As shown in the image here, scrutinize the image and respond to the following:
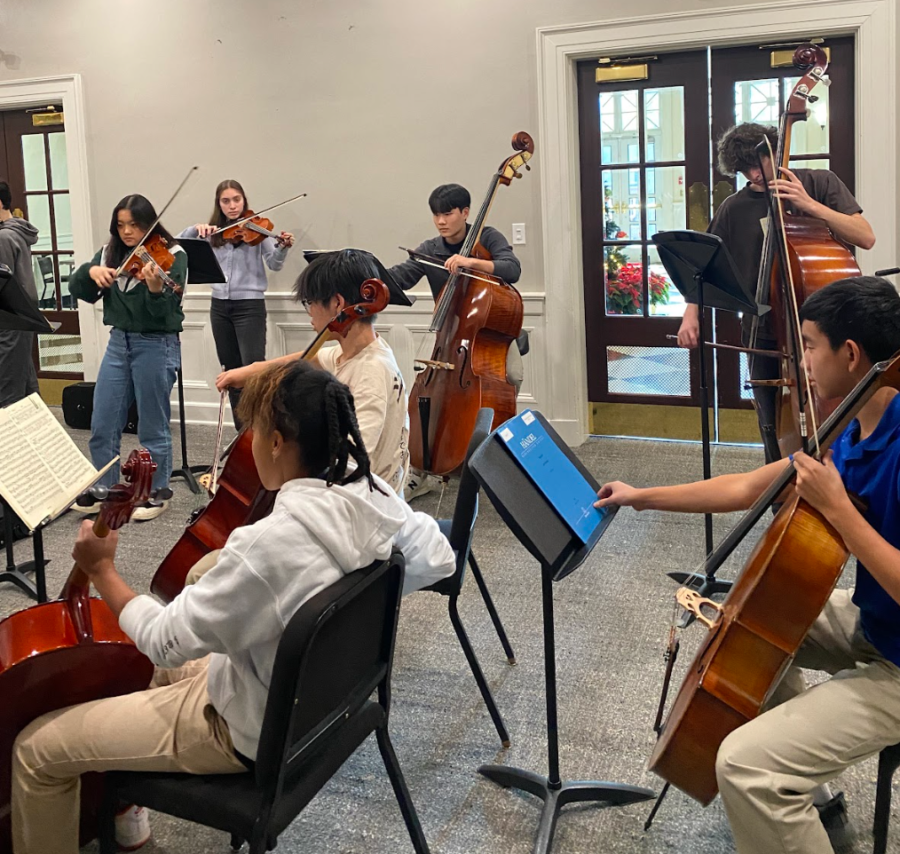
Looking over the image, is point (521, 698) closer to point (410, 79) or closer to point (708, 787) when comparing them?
point (708, 787)

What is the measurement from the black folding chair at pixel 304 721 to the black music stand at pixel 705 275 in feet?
4.55

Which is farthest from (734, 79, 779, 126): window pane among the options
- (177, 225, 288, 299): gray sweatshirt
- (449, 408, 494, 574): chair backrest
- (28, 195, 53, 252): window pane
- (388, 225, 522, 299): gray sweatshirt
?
(28, 195, 53, 252): window pane

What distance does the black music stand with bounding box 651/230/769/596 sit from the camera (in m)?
2.86

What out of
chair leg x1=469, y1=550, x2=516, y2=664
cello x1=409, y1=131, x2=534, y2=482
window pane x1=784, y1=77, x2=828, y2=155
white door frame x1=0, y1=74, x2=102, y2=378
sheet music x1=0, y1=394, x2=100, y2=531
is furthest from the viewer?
white door frame x1=0, y1=74, x2=102, y2=378

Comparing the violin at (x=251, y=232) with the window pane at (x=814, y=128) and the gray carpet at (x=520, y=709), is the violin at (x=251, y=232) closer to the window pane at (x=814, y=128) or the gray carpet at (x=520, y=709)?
the gray carpet at (x=520, y=709)

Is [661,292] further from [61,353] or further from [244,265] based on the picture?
[61,353]

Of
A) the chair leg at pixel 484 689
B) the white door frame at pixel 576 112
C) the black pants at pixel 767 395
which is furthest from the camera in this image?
the white door frame at pixel 576 112

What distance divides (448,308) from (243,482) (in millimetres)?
1517

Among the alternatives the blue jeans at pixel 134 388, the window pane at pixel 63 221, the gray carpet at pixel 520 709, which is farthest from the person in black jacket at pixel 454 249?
the window pane at pixel 63 221

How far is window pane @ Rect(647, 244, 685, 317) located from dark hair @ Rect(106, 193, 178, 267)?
2.36 meters

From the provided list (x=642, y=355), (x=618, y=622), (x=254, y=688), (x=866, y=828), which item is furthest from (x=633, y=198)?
(x=254, y=688)

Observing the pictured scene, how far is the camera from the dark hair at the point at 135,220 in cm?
392

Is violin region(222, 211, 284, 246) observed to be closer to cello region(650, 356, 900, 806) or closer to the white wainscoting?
the white wainscoting

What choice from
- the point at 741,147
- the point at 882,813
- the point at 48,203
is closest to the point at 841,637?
the point at 882,813
